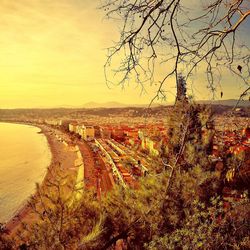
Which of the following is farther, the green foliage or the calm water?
the calm water

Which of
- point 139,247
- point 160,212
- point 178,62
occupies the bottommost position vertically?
point 139,247

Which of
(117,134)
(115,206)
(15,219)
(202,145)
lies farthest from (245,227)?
(117,134)

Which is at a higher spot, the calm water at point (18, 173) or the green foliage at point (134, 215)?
the green foliage at point (134, 215)

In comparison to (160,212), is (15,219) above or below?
below

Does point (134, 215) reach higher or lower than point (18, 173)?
Result: higher

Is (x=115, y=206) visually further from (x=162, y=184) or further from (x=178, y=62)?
(x=178, y=62)

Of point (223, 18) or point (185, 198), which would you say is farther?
point (185, 198)

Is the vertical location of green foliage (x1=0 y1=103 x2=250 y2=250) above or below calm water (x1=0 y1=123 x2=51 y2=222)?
above

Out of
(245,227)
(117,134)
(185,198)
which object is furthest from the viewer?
(117,134)

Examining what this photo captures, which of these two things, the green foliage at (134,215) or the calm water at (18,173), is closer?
the green foliage at (134,215)

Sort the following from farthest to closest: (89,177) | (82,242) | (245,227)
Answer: (89,177)
(82,242)
(245,227)

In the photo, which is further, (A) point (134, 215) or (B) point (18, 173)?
(B) point (18, 173)
